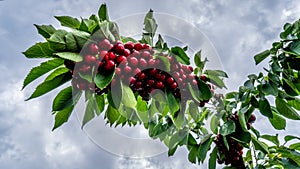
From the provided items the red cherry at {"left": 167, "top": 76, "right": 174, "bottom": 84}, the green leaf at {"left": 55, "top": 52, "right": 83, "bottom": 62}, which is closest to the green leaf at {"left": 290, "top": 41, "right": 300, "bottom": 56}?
the red cherry at {"left": 167, "top": 76, "right": 174, "bottom": 84}

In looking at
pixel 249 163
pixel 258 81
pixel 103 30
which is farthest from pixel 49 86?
pixel 249 163

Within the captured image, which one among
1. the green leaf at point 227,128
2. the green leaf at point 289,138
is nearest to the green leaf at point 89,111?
the green leaf at point 227,128

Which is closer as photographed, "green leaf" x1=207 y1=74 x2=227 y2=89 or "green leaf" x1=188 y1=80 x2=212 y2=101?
"green leaf" x1=188 y1=80 x2=212 y2=101

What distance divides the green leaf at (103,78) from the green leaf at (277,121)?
4.51ft

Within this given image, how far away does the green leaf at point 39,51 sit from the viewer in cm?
107

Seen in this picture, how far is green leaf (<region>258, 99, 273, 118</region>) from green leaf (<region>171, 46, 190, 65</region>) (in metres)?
0.79

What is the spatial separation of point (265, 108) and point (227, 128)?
0.22 meters

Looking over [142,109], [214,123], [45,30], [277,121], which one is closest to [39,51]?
[45,30]

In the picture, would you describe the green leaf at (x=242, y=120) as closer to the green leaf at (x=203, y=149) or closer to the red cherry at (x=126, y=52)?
the green leaf at (x=203, y=149)

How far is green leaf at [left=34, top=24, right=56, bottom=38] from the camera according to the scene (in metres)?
1.08

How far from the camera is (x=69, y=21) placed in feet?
3.79

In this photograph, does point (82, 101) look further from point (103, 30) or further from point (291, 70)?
point (291, 70)

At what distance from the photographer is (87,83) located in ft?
3.53

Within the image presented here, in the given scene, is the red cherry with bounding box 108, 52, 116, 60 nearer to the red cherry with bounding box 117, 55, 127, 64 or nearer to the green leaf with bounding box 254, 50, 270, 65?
the red cherry with bounding box 117, 55, 127, 64
